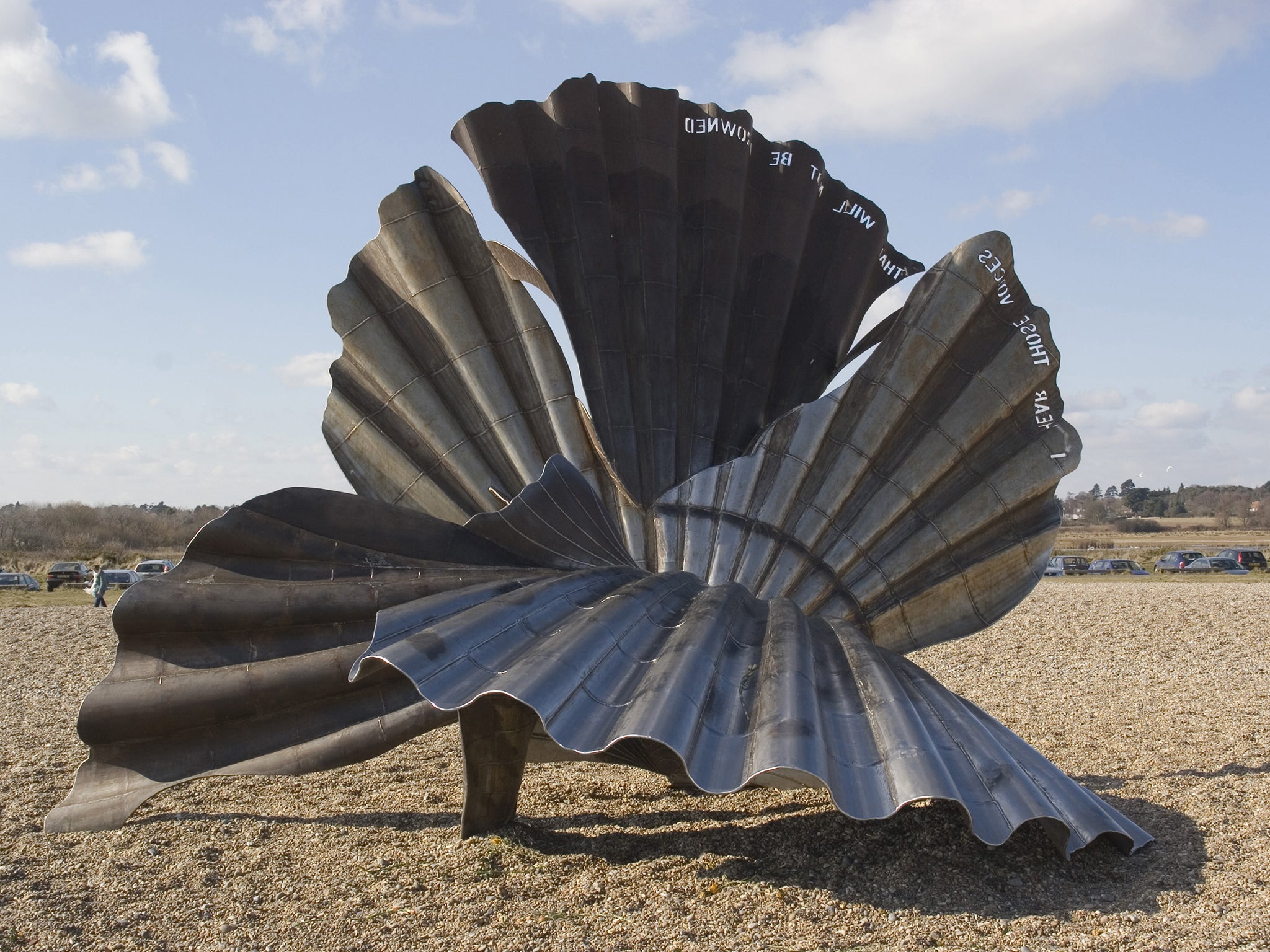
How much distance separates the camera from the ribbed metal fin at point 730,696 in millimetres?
4988

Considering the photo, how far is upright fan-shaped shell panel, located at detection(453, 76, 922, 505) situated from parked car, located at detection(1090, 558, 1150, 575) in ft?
108

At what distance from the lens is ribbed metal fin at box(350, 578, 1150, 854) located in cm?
499

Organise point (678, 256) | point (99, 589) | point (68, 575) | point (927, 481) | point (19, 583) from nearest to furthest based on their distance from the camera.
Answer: point (927, 481) < point (678, 256) < point (99, 589) < point (19, 583) < point (68, 575)

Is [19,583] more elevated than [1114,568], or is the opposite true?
[19,583]

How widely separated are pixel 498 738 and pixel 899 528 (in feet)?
10.8

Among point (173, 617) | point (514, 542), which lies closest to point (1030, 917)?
point (514, 542)

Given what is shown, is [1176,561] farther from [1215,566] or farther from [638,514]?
[638,514]

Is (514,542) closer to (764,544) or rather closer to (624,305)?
(764,544)

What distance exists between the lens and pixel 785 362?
948 centimetres

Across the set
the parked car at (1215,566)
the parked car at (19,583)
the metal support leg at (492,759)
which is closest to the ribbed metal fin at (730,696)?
the metal support leg at (492,759)

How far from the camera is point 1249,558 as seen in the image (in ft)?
131

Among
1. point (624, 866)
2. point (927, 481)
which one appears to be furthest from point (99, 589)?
point (624, 866)

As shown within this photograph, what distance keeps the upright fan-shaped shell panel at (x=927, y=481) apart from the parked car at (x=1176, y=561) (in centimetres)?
3448

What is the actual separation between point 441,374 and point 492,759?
3.54 m
